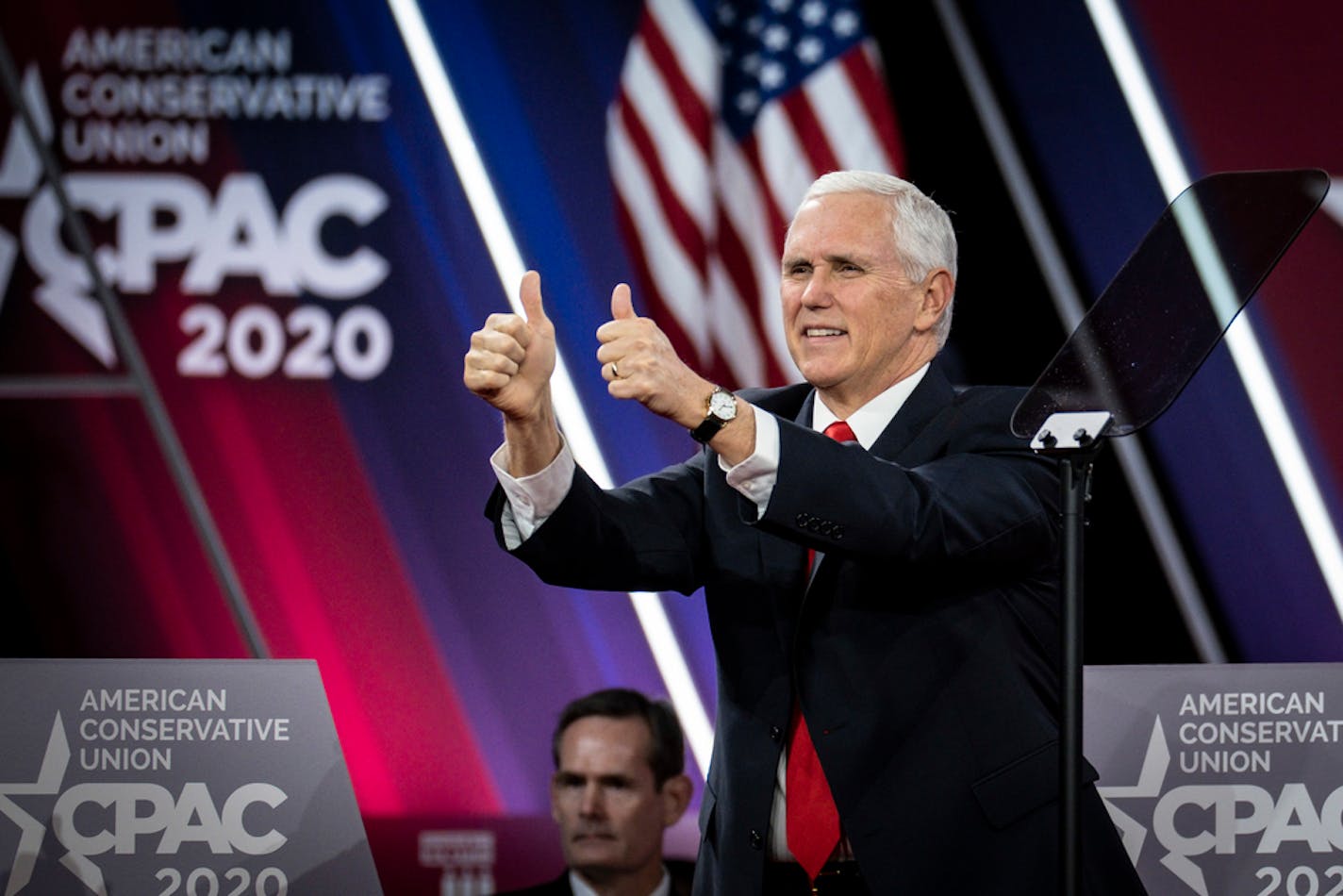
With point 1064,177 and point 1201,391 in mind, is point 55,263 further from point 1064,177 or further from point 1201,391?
point 1201,391

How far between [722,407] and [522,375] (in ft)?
0.91

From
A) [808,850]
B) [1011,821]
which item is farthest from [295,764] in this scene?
[1011,821]

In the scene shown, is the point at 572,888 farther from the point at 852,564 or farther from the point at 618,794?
the point at 852,564

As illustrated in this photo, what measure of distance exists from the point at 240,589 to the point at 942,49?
6.85 ft

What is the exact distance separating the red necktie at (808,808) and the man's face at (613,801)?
1597 millimetres

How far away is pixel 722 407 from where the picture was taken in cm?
159

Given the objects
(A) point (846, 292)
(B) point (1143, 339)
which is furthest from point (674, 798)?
(B) point (1143, 339)

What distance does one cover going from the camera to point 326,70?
365cm

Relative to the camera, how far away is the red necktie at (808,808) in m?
1.77

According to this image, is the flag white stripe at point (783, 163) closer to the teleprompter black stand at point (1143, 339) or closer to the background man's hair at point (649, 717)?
the background man's hair at point (649, 717)

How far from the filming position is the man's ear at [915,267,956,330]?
2.01 metres

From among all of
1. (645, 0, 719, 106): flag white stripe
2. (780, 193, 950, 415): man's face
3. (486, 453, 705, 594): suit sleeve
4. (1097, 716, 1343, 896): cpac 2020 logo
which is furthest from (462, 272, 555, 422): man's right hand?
(645, 0, 719, 106): flag white stripe

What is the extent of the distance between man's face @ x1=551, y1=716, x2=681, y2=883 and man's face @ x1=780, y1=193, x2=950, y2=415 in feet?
5.28

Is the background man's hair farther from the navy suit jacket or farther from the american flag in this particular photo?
the navy suit jacket
